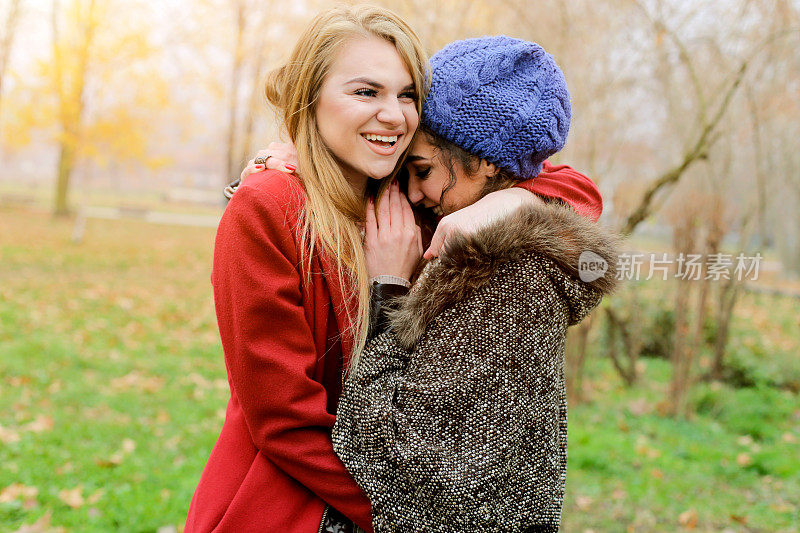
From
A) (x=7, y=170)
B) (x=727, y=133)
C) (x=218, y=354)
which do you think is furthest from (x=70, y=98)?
(x=7, y=170)

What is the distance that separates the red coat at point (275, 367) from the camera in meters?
1.52

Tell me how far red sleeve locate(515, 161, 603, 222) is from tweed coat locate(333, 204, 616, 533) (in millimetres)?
219

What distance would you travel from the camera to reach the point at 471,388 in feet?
4.67

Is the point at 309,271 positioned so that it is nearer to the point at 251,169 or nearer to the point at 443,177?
the point at 251,169

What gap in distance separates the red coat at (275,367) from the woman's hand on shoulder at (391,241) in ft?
0.48

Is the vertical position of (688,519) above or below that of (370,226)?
below

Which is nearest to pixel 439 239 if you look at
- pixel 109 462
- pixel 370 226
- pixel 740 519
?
pixel 370 226

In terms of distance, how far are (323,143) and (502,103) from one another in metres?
0.50

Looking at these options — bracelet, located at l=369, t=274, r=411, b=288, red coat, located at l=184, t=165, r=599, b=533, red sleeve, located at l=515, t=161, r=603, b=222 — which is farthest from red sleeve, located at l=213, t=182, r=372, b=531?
red sleeve, located at l=515, t=161, r=603, b=222

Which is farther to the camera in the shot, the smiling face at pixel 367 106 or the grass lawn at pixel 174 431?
the grass lawn at pixel 174 431

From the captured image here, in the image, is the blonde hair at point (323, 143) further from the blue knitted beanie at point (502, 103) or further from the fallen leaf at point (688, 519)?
the fallen leaf at point (688, 519)

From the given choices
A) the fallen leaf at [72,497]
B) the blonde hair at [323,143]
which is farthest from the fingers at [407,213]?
the fallen leaf at [72,497]

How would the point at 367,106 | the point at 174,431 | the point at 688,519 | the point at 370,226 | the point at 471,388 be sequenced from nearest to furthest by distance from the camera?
the point at 471,388 < the point at 367,106 < the point at 370,226 < the point at 688,519 < the point at 174,431

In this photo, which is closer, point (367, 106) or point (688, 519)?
point (367, 106)
